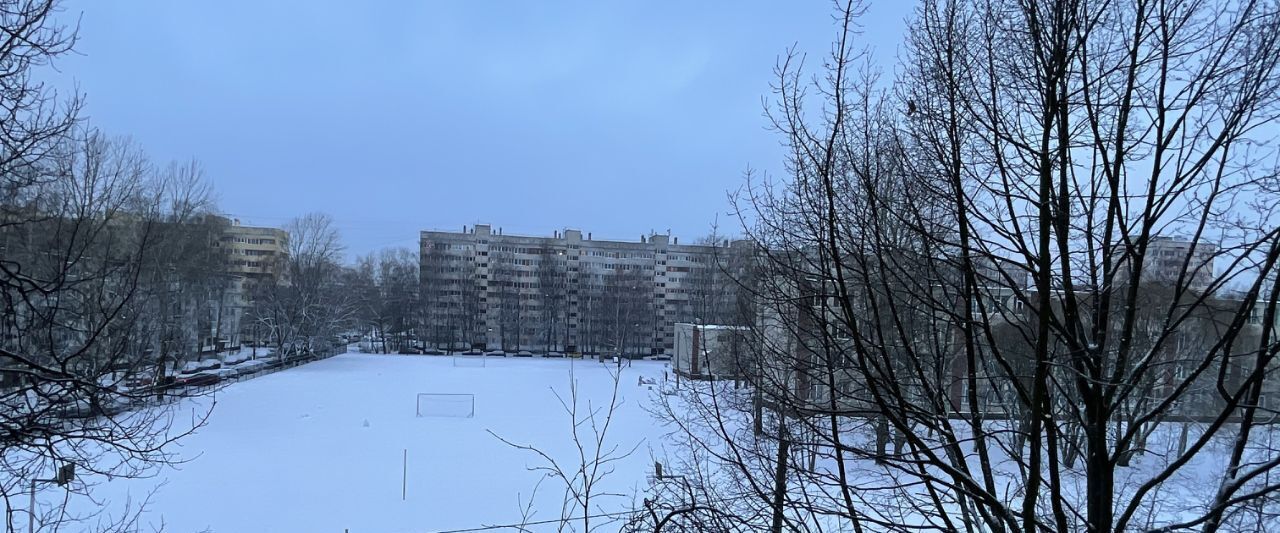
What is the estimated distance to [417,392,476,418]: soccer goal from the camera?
19.4 meters

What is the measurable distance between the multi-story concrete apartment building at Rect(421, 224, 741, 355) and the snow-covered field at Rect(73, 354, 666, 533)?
1614 centimetres

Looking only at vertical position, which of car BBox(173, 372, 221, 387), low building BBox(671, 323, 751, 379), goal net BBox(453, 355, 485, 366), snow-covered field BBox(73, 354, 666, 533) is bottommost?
goal net BBox(453, 355, 485, 366)

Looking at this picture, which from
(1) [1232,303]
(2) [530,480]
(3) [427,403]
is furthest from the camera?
(3) [427,403]

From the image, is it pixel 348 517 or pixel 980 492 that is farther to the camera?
pixel 348 517

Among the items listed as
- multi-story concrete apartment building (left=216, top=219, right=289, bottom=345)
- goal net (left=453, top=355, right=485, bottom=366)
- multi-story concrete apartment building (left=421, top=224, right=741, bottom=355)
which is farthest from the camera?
multi-story concrete apartment building (left=421, top=224, right=741, bottom=355)

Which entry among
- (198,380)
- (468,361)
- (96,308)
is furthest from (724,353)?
(468,361)

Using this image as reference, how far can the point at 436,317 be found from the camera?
1670 inches

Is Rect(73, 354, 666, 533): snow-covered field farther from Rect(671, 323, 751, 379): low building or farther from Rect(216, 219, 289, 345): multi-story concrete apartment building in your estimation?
Rect(216, 219, 289, 345): multi-story concrete apartment building

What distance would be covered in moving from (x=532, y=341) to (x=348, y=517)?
34.8 meters

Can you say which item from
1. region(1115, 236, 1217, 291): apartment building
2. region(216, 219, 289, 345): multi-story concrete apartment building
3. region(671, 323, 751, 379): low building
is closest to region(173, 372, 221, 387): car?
region(671, 323, 751, 379): low building

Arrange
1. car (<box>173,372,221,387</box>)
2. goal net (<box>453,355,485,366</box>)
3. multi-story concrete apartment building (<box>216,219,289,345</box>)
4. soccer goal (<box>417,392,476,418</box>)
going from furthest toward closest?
1. goal net (<box>453,355,485,366</box>)
2. multi-story concrete apartment building (<box>216,219,289,345</box>)
3. soccer goal (<box>417,392,476,418</box>)
4. car (<box>173,372,221,387</box>)

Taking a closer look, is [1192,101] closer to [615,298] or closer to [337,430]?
[337,430]

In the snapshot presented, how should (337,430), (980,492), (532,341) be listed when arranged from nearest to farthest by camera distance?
(980,492), (337,430), (532,341)

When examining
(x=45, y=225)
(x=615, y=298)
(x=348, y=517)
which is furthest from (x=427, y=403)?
(x=615, y=298)
